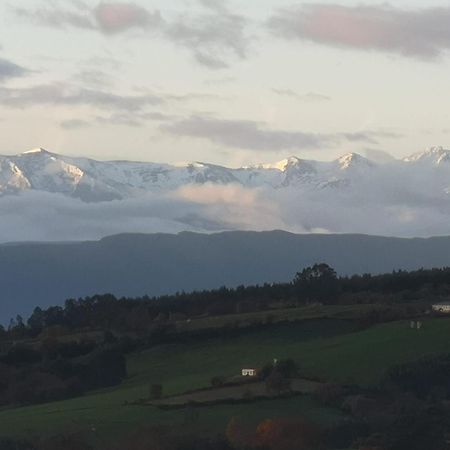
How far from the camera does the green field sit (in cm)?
7669

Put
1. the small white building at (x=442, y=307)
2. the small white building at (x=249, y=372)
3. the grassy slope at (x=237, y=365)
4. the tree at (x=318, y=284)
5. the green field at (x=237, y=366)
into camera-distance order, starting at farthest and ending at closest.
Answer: the tree at (x=318, y=284) → the small white building at (x=442, y=307) → the small white building at (x=249, y=372) → the grassy slope at (x=237, y=365) → the green field at (x=237, y=366)

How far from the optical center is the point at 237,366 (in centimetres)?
9544

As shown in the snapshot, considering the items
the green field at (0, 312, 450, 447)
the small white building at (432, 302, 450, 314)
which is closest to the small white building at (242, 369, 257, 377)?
the green field at (0, 312, 450, 447)

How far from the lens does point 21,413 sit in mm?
85562

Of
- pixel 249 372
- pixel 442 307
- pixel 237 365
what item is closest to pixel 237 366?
pixel 237 365

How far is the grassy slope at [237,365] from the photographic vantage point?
7712 cm

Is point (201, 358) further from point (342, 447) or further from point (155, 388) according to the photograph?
point (342, 447)

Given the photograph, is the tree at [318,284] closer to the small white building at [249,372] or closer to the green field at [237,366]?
the green field at [237,366]

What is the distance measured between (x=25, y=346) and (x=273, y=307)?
18.8 m

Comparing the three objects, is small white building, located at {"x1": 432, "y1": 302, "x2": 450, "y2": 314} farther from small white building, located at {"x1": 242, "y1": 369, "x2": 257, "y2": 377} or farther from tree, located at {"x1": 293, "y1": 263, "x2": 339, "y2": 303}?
small white building, located at {"x1": 242, "y1": 369, "x2": 257, "y2": 377}

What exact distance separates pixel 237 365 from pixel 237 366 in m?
0.50

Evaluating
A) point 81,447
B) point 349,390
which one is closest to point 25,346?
point 349,390

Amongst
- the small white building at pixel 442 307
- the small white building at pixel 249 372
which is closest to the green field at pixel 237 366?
the small white building at pixel 249 372

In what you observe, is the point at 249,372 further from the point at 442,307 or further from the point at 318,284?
the point at 318,284
